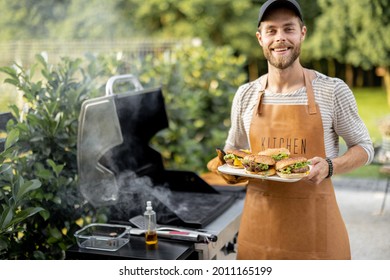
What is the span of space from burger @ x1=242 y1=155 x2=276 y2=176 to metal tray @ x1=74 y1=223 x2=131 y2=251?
646mm

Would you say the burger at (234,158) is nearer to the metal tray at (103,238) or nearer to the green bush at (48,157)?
the metal tray at (103,238)

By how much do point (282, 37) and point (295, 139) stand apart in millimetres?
394

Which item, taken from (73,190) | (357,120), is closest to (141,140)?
(73,190)

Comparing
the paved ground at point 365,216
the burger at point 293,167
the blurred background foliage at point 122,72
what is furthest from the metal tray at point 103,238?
the paved ground at point 365,216

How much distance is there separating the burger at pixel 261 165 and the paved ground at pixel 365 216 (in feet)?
7.14

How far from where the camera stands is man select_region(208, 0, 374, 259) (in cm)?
185

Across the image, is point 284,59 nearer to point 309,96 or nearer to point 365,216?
point 309,96

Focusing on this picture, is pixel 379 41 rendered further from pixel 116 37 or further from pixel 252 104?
pixel 116 37

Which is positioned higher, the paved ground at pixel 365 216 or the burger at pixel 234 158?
the burger at pixel 234 158

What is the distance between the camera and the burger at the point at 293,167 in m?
1.76

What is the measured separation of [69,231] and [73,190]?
0.20 meters

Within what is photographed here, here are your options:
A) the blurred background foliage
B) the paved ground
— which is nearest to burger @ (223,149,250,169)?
the blurred background foliage

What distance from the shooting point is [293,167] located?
178 cm

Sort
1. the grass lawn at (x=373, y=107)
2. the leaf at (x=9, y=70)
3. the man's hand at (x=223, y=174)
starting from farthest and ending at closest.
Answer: the grass lawn at (x=373, y=107)
the leaf at (x=9, y=70)
the man's hand at (x=223, y=174)
